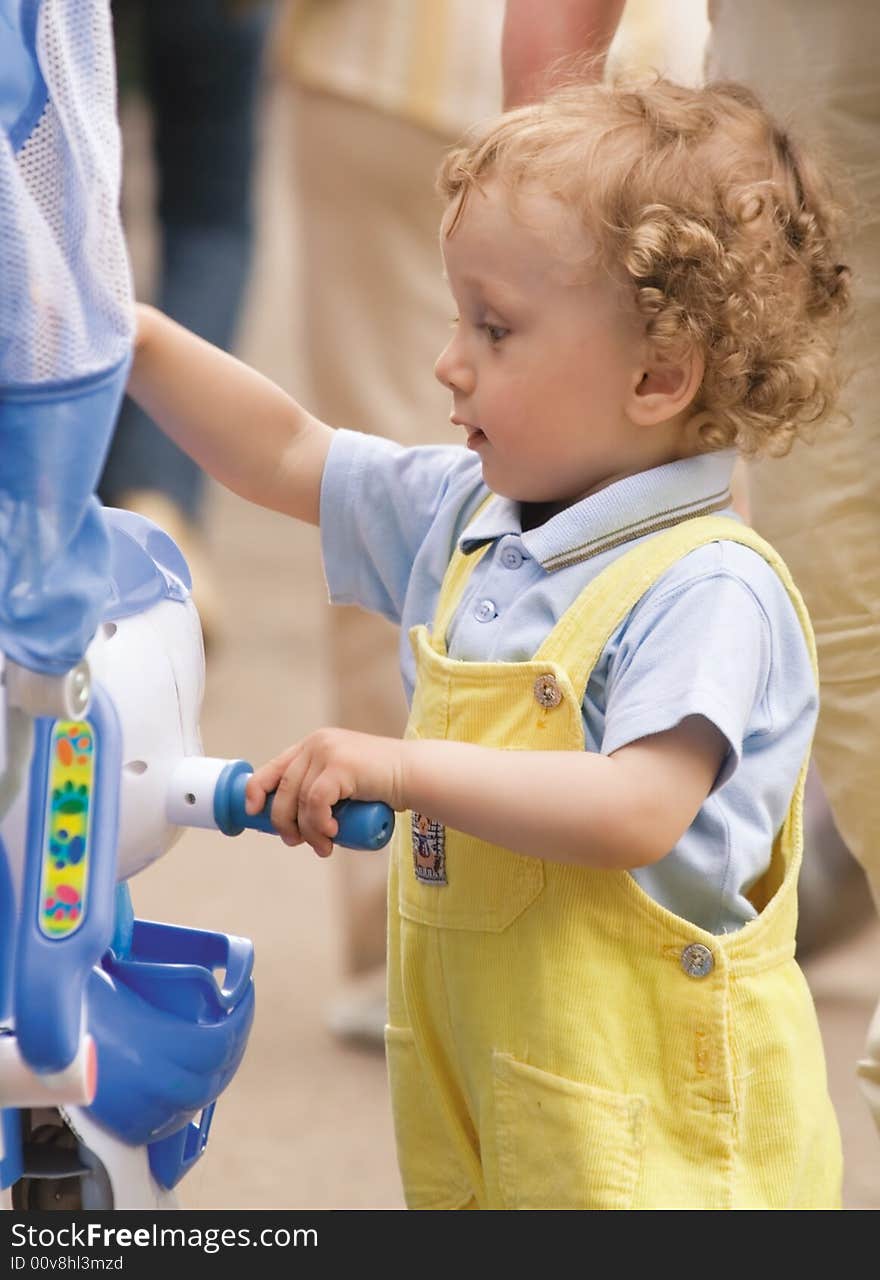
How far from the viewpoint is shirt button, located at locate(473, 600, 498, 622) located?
4.38 feet

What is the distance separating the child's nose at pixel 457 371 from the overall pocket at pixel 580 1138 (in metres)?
0.45

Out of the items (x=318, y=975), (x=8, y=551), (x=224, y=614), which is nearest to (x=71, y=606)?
(x=8, y=551)

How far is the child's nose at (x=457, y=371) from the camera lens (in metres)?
1.32

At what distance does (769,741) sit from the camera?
4.33 ft

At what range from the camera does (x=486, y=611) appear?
4.38 ft

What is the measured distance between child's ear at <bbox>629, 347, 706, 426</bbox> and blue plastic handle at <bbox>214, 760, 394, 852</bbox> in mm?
330

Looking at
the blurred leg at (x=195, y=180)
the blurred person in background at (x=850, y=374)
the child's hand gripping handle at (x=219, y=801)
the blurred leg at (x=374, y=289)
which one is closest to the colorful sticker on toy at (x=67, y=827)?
the child's hand gripping handle at (x=219, y=801)

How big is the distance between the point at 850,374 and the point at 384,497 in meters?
0.38

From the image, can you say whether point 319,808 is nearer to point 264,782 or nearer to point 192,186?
point 264,782

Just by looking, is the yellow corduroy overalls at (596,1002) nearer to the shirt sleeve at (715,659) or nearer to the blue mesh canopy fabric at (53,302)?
the shirt sleeve at (715,659)

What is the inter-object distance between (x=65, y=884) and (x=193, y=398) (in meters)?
0.48

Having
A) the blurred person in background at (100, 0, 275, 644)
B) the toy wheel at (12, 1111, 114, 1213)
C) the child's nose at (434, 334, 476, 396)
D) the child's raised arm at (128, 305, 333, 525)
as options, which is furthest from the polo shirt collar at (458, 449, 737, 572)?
the blurred person in background at (100, 0, 275, 644)
